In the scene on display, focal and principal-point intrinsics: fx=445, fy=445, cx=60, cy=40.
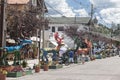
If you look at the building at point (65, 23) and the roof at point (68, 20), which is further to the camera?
the roof at point (68, 20)

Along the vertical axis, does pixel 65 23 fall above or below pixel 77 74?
above

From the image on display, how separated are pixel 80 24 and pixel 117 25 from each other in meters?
64.4

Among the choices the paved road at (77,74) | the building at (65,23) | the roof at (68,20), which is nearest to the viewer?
the paved road at (77,74)

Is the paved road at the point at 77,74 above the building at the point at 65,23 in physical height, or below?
below

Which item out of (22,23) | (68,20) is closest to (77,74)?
(22,23)

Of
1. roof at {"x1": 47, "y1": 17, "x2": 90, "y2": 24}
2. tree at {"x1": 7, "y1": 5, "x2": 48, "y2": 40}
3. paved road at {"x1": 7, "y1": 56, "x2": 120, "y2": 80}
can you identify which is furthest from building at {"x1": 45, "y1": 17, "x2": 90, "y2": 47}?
paved road at {"x1": 7, "y1": 56, "x2": 120, "y2": 80}

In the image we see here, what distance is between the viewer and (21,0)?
6356cm

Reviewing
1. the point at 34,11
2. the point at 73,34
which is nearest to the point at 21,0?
the point at 34,11

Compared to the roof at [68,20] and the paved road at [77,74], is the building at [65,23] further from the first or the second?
the paved road at [77,74]

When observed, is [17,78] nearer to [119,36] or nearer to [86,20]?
[86,20]

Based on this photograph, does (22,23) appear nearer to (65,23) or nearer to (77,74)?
(77,74)

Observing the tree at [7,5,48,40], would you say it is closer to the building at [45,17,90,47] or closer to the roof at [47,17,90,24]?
the building at [45,17,90,47]

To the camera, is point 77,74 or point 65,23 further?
point 65,23

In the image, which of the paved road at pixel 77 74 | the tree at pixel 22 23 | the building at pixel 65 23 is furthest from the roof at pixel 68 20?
the paved road at pixel 77 74
